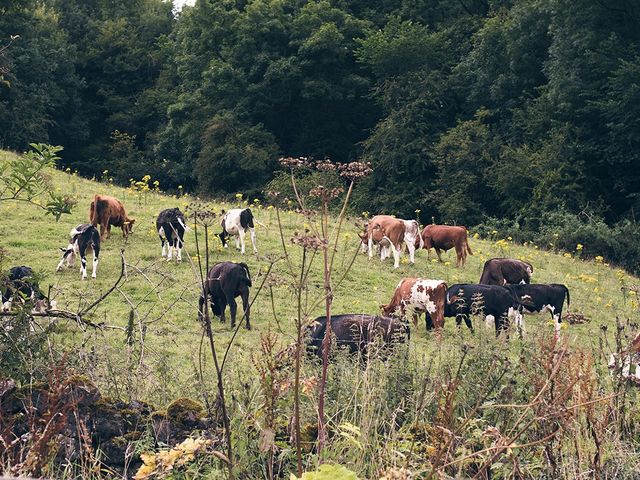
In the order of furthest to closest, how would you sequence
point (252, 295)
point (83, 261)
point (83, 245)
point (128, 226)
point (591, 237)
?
1. point (591, 237)
2. point (128, 226)
3. point (83, 245)
4. point (83, 261)
5. point (252, 295)

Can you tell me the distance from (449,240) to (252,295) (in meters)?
6.15

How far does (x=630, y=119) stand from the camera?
3634 centimetres

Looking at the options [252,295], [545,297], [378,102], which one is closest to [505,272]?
[545,297]

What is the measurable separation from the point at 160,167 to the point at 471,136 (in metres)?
18.0

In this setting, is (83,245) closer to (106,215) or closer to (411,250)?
(106,215)

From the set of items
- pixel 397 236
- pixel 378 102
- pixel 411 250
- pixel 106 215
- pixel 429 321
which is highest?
pixel 378 102

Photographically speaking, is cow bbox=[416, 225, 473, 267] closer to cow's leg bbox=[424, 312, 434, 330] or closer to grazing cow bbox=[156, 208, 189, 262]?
grazing cow bbox=[156, 208, 189, 262]

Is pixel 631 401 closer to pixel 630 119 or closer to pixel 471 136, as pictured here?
pixel 630 119

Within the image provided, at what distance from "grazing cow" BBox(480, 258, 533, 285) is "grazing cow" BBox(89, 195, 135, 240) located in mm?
7732

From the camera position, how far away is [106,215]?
2106 cm

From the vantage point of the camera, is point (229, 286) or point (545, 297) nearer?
point (229, 286)

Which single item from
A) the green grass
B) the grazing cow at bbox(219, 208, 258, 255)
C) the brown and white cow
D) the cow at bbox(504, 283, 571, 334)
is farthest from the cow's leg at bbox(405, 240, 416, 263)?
the cow at bbox(504, 283, 571, 334)

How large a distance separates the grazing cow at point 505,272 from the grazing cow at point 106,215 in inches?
304

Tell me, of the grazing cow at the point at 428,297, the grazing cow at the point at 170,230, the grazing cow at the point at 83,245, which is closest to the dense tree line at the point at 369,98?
the grazing cow at the point at 170,230
